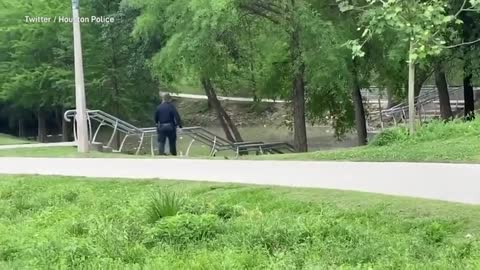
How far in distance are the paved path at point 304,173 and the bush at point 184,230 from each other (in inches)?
108

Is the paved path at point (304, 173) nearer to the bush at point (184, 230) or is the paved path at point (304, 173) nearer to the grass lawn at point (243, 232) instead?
the grass lawn at point (243, 232)

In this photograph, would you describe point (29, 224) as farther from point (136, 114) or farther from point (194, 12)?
point (136, 114)

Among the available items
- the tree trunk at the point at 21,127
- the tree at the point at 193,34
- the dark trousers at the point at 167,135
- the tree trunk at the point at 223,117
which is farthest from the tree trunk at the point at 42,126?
the dark trousers at the point at 167,135

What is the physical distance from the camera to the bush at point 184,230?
735 cm

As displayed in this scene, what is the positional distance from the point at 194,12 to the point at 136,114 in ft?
45.0

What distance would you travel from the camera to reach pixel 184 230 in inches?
296

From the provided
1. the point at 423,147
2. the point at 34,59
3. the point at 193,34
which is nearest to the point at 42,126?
the point at 34,59

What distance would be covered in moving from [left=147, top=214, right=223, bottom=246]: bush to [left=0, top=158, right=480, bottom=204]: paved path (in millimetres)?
2754

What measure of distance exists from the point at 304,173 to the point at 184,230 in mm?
4437

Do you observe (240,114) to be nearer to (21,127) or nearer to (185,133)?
(21,127)

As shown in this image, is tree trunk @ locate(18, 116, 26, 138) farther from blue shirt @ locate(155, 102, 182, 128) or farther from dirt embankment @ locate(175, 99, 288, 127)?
blue shirt @ locate(155, 102, 182, 128)

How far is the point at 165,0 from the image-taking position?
83.2 ft

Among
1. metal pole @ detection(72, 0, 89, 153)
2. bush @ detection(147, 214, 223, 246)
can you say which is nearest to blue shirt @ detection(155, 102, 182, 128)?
metal pole @ detection(72, 0, 89, 153)

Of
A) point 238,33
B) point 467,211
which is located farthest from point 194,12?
point 467,211
